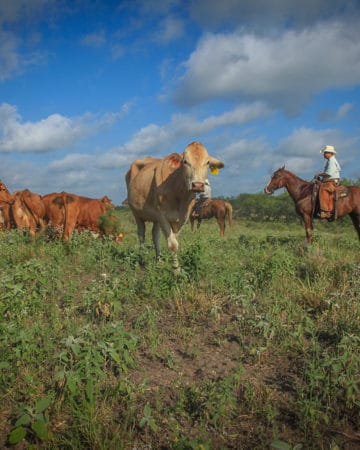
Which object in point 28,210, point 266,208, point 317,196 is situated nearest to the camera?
point 317,196

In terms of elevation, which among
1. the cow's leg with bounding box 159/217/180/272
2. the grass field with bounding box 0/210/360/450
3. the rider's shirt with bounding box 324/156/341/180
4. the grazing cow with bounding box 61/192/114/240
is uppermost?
the rider's shirt with bounding box 324/156/341/180

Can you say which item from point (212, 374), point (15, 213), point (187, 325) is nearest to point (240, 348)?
point (212, 374)

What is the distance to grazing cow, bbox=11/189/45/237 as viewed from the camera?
12.6m

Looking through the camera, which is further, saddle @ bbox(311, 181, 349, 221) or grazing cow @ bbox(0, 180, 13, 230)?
grazing cow @ bbox(0, 180, 13, 230)

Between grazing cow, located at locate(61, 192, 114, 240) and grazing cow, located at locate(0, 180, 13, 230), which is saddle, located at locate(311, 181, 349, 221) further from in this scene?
grazing cow, located at locate(0, 180, 13, 230)

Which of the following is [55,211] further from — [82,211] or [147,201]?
[147,201]

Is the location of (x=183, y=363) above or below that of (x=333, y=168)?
below

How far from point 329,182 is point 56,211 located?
809 cm

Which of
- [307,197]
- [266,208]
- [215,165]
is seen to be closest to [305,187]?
[307,197]

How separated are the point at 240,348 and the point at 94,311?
5.82 feet

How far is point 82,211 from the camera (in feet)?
38.7

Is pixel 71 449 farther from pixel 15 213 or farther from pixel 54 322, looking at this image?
pixel 15 213

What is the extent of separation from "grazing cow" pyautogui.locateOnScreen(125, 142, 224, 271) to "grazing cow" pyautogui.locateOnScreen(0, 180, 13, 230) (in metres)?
7.20

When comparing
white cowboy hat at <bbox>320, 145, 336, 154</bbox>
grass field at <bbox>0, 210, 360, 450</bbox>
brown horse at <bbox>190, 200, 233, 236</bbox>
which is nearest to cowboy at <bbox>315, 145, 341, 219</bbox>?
white cowboy hat at <bbox>320, 145, 336, 154</bbox>
